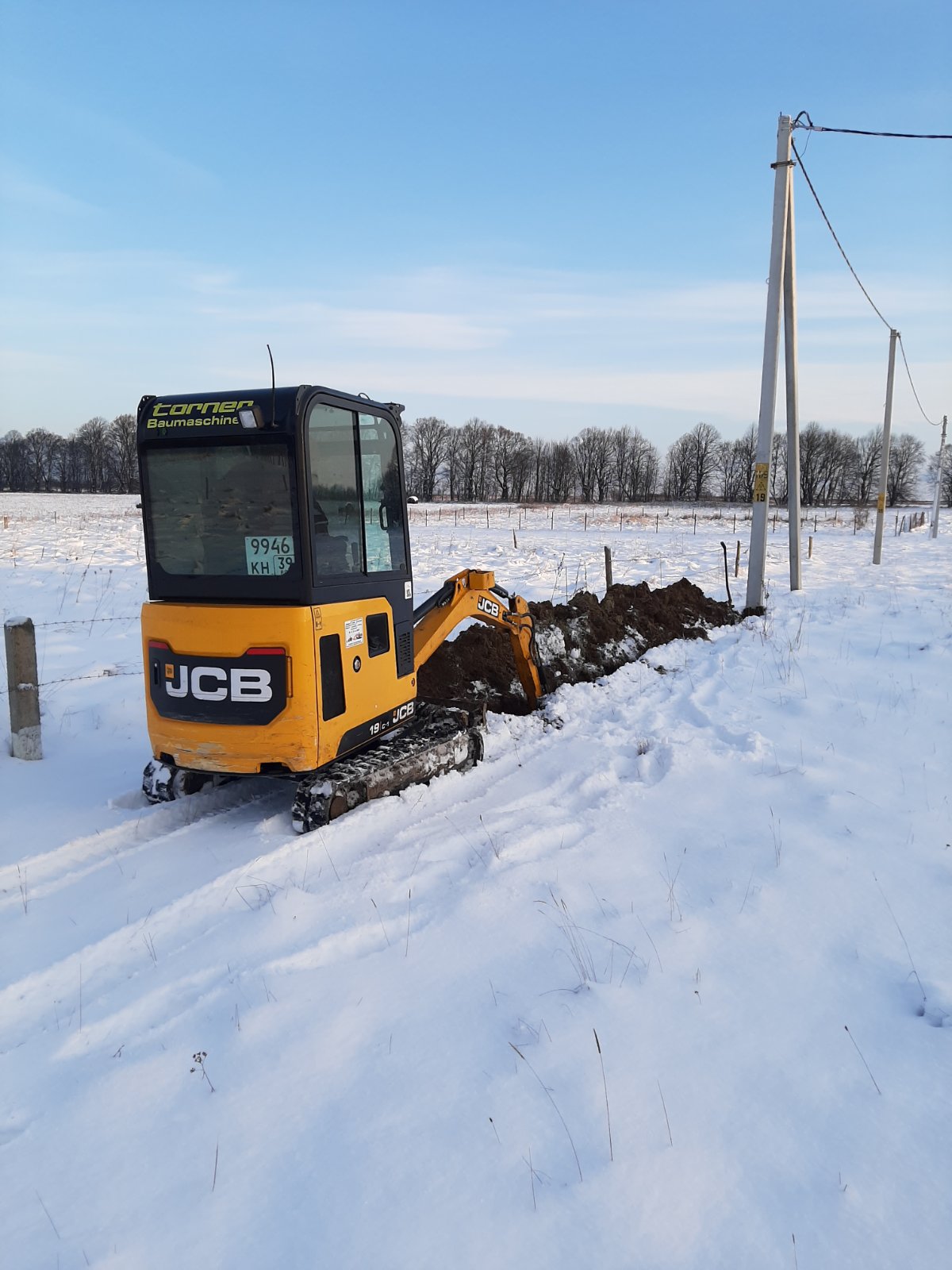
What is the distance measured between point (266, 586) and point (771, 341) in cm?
1108

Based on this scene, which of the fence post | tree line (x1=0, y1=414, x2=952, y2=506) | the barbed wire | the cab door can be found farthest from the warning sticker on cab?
tree line (x1=0, y1=414, x2=952, y2=506)

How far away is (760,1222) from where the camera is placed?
7.75 ft

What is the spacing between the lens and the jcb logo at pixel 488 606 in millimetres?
7297

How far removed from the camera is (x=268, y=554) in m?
4.94

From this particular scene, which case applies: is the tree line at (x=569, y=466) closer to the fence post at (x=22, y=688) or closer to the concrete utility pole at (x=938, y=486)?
the concrete utility pole at (x=938, y=486)

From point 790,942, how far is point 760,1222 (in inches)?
63.3

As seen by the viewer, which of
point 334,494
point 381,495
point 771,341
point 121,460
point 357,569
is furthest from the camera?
point 121,460

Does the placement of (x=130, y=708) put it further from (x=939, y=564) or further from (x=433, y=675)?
(x=939, y=564)

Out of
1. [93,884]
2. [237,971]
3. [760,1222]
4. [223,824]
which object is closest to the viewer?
[760,1222]

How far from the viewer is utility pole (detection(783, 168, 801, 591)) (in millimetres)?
13445

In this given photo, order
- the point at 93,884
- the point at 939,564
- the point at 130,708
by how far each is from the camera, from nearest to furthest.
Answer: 1. the point at 93,884
2. the point at 130,708
3. the point at 939,564

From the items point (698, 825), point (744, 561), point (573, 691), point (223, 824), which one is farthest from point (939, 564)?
point (223, 824)

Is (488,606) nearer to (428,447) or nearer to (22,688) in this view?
(22,688)

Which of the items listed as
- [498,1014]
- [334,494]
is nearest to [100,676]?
[334,494]
